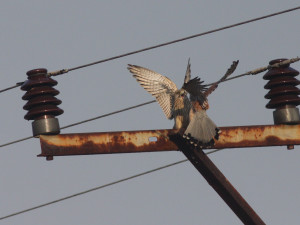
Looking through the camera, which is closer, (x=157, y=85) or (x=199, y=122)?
(x=199, y=122)

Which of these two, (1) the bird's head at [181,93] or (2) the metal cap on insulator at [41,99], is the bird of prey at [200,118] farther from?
(2) the metal cap on insulator at [41,99]

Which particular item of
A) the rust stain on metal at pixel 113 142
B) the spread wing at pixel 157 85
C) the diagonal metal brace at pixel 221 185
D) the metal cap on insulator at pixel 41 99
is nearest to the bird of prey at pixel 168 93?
the spread wing at pixel 157 85

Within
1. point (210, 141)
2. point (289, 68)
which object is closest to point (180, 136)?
point (210, 141)

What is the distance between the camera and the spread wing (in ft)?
37.4

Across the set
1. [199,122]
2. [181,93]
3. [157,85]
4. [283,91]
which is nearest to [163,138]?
[199,122]

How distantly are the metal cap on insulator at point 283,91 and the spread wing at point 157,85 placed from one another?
3.48 ft

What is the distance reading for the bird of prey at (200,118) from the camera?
1045 centimetres

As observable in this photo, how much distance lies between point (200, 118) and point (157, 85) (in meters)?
0.99

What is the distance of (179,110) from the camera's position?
36.4 feet

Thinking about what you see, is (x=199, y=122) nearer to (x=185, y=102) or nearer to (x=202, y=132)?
(x=202, y=132)

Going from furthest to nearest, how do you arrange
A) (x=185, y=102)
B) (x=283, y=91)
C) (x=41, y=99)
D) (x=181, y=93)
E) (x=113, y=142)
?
1. (x=283, y=91)
2. (x=181, y=93)
3. (x=185, y=102)
4. (x=41, y=99)
5. (x=113, y=142)

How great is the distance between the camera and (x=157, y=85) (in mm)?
11492

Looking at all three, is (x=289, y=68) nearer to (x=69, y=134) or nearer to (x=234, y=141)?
(x=234, y=141)

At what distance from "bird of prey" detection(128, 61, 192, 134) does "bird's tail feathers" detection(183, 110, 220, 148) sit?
1.14 ft
